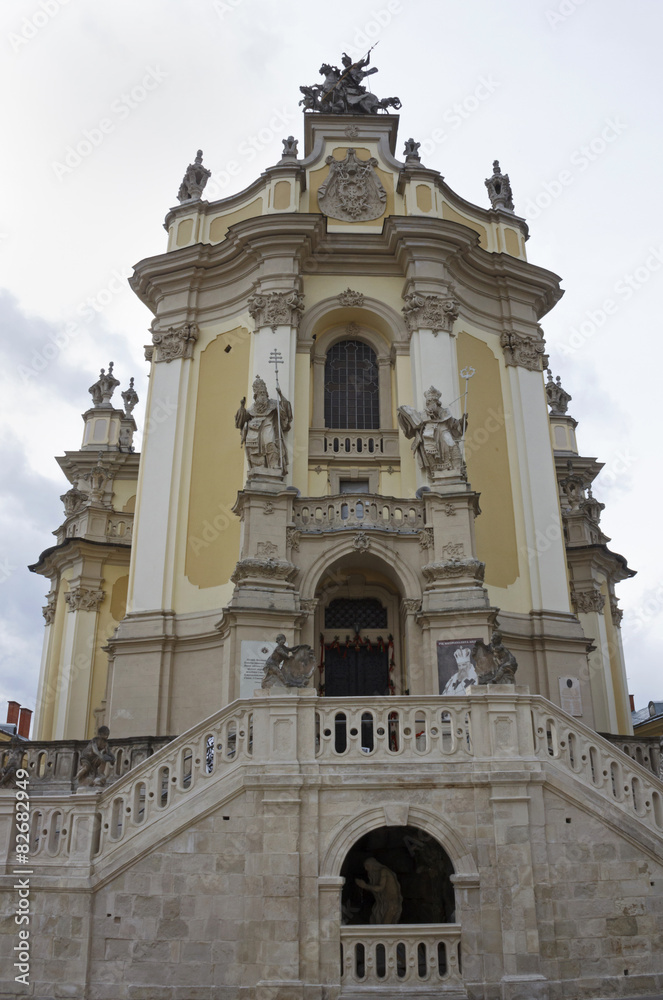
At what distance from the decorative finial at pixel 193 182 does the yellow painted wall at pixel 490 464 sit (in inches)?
376

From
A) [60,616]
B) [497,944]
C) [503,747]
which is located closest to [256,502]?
[503,747]

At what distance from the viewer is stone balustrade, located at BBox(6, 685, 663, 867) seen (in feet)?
39.4

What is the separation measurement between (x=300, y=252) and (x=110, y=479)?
43.3ft

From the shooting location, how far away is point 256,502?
→ 20.5m

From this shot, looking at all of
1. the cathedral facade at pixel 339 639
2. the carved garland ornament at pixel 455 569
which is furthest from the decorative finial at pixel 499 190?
the carved garland ornament at pixel 455 569

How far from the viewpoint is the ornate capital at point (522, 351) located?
25312 millimetres

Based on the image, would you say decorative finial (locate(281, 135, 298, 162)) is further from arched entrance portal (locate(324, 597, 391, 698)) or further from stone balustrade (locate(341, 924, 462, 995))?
stone balustrade (locate(341, 924, 462, 995))

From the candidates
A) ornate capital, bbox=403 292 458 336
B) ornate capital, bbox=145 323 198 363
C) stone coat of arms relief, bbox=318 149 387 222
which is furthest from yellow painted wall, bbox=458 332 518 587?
ornate capital, bbox=145 323 198 363

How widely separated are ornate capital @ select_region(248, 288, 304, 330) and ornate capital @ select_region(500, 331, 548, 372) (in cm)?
605

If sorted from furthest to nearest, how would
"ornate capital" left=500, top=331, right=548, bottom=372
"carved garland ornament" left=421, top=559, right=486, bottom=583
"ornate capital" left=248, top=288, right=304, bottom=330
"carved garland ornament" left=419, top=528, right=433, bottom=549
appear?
1. "ornate capital" left=500, top=331, right=548, bottom=372
2. "ornate capital" left=248, top=288, right=304, bottom=330
3. "carved garland ornament" left=419, top=528, right=433, bottom=549
4. "carved garland ornament" left=421, top=559, right=486, bottom=583

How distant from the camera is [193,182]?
90.0 feet

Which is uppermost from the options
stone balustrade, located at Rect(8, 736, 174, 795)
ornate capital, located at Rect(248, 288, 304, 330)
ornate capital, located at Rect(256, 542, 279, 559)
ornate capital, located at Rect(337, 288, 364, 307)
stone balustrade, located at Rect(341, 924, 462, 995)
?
ornate capital, located at Rect(337, 288, 364, 307)

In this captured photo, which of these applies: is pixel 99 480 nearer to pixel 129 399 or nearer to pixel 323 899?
pixel 129 399

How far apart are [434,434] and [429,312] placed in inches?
157
